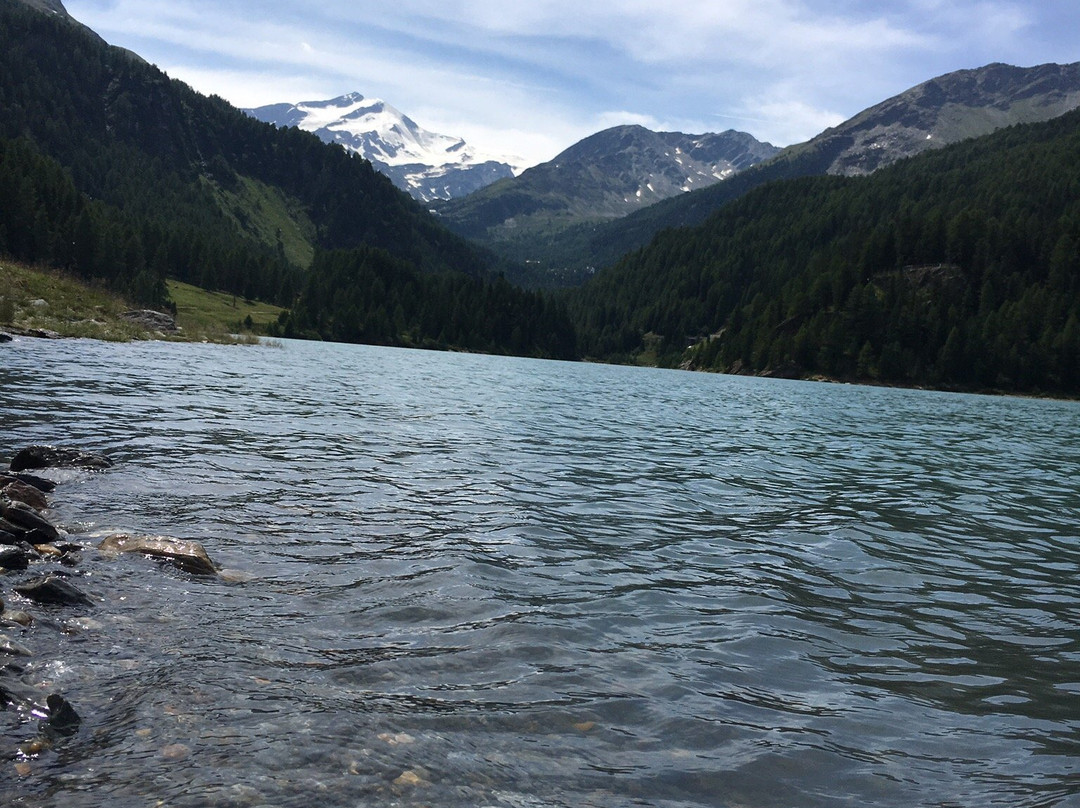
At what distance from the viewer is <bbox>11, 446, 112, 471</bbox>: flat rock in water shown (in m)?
17.1

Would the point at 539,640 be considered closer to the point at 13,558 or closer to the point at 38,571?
the point at 38,571

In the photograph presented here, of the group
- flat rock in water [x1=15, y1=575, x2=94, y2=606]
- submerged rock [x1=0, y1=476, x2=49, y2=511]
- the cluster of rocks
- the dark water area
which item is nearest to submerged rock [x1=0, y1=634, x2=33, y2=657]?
the cluster of rocks

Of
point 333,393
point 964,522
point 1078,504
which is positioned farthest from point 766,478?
point 333,393

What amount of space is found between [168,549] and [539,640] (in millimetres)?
6343

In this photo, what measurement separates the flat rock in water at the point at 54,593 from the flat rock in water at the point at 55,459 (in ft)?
29.8

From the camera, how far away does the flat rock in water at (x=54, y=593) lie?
9.38 metres

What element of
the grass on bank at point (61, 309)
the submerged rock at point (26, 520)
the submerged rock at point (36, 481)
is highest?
the grass on bank at point (61, 309)

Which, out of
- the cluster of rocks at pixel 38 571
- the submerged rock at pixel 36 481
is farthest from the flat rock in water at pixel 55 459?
the cluster of rocks at pixel 38 571

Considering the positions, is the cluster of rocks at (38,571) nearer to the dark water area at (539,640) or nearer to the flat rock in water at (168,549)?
the flat rock in water at (168,549)

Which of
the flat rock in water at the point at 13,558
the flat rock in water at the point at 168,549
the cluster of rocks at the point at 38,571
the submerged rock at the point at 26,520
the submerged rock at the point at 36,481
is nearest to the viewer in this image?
the cluster of rocks at the point at 38,571

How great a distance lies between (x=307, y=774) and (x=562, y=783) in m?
2.24

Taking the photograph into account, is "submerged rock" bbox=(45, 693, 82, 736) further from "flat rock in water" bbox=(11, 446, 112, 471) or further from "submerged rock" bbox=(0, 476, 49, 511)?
"flat rock in water" bbox=(11, 446, 112, 471)

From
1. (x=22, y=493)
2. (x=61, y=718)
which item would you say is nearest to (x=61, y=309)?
(x=22, y=493)

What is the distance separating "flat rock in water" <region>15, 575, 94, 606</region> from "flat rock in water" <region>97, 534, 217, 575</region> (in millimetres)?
1672
